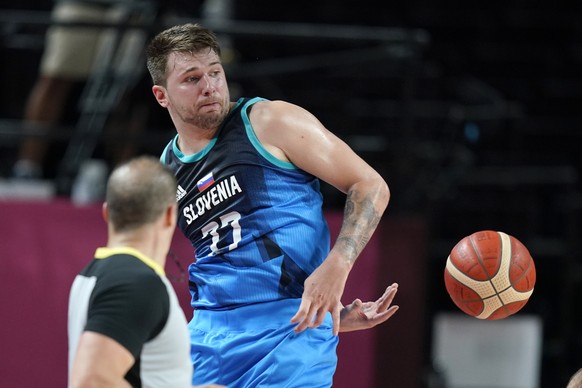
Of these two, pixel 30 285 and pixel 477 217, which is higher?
pixel 477 217

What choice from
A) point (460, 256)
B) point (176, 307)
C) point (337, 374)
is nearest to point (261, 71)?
point (337, 374)

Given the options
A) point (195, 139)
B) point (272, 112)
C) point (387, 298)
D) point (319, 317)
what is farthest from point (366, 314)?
point (195, 139)

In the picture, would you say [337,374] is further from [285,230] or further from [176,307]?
[176,307]

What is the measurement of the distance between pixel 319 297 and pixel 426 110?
6859mm

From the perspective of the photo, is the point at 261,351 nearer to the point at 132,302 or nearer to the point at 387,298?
the point at 387,298

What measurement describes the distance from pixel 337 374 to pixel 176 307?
409 centimetres

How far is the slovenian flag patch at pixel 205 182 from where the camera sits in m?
4.59

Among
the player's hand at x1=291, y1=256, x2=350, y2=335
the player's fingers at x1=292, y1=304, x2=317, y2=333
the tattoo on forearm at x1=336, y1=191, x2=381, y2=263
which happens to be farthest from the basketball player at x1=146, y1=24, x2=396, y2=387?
the player's fingers at x1=292, y1=304, x2=317, y2=333

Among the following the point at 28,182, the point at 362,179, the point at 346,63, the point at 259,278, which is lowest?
the point at 259,278

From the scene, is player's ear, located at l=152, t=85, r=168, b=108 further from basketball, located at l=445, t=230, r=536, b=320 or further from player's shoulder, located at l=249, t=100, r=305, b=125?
basketball, located at l=445, t=230, r=536, b=320

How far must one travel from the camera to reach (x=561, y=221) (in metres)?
11.0

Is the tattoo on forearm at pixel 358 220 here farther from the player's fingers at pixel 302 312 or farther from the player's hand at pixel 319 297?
the player's fingers at pixel 302 312

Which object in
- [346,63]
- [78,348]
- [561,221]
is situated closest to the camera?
[78,348]

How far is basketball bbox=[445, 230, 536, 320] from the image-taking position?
4672 mm
